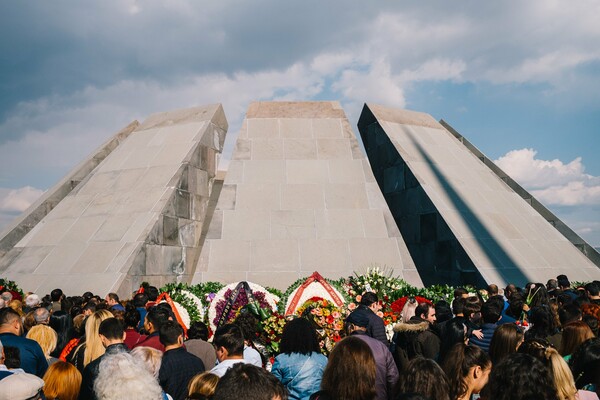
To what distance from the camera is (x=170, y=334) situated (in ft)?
15.9

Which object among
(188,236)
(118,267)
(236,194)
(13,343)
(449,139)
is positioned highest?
(449,139)

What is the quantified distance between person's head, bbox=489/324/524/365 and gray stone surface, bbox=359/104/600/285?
8.74 m

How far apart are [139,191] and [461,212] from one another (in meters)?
10.0

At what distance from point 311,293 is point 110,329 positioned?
22.3ft

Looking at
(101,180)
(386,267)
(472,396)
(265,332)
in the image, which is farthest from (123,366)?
(101,180)

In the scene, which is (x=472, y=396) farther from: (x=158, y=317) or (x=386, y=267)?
(x=386, y=267)

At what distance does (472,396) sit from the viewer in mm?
4047

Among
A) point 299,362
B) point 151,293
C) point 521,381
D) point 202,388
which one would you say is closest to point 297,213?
point 151,293

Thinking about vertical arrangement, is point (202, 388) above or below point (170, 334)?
below

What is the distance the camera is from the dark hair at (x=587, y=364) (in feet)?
12.3

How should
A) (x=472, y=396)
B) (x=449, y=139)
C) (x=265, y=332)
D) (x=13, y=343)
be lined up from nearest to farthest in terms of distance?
(x=472, y=396) < (x=13, y=343) < (x=265, y=332) < (x=449, y=139)

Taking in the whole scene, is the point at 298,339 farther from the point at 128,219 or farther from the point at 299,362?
the point at 128,219

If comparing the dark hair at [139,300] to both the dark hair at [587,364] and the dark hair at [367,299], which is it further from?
the dark hair at [587,364]

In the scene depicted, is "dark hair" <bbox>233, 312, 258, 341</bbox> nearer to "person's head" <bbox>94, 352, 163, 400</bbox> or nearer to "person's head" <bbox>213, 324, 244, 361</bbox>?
"person's head" <bbox>213, 324, 244, 361</bbox>
